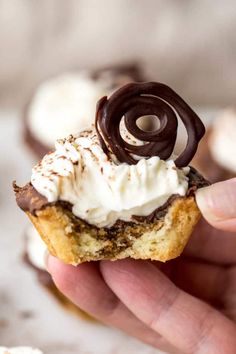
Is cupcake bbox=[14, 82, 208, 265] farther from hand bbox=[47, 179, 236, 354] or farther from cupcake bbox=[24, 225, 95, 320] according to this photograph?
cupcake bbox=[24, 225, 95, 320]

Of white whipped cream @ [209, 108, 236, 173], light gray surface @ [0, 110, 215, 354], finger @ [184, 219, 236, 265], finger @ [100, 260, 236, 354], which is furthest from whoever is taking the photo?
white whipped cream @ [209, 108, 236, 173]

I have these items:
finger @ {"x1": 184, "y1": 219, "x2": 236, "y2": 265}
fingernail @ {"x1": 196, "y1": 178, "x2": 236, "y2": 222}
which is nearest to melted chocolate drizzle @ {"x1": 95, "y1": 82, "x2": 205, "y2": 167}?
fingernail @ {"x1": 196, "y1": 178, "x2": 236, "y2": 222}

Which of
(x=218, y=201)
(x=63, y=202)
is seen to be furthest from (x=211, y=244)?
(x=63, y=202)

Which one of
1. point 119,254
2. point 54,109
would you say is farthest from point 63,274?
point 54,109

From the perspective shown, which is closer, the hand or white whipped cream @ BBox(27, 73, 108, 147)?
the hand

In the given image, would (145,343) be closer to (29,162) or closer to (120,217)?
(120,217)

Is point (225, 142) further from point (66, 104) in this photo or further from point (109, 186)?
point (109, 186)

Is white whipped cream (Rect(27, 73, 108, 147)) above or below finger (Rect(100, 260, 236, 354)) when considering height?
above
